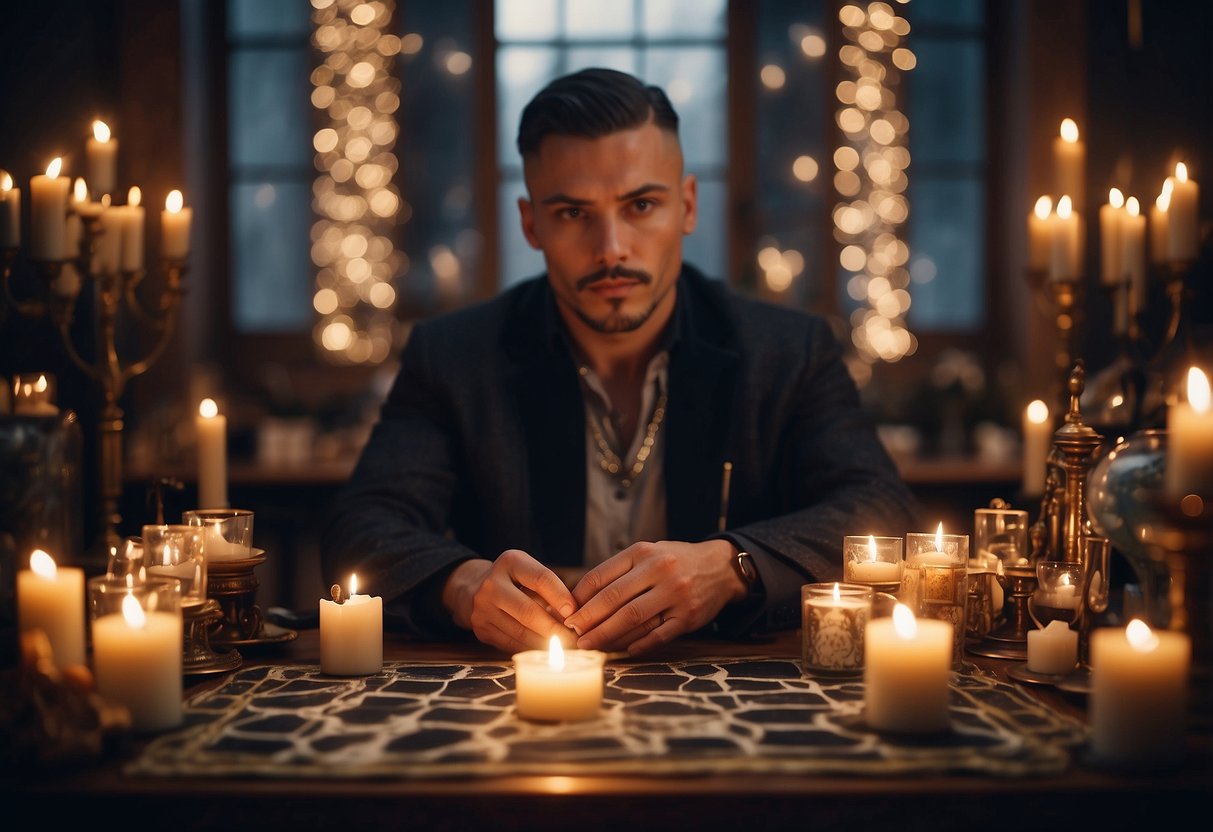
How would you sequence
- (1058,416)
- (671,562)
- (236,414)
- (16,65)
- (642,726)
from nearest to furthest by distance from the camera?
(642,726) < (671,562) < (16,65) < (1058,416) < (236,414)

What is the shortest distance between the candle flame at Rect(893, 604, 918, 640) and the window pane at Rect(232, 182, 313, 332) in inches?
162

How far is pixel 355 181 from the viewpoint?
15.9 feet

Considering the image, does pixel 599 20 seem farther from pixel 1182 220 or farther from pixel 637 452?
pixel 1182 220

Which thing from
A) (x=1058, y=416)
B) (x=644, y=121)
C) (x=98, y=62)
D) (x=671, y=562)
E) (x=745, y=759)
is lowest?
(x=745, y=759)

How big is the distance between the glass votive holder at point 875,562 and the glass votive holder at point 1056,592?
6.2 inches

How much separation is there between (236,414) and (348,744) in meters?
3.65

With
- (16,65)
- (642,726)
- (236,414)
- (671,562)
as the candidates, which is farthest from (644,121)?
(236,414)

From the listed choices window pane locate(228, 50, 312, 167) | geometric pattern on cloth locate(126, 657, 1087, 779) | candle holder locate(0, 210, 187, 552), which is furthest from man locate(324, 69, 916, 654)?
window pane locate(228, 50, 312, 167)

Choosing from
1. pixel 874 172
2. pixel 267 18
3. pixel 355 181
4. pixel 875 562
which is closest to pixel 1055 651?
pixel 875 562

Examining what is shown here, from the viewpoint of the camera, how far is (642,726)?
117 cm

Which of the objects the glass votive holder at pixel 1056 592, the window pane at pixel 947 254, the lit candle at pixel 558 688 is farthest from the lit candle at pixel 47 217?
the window pane at pixel 947 254

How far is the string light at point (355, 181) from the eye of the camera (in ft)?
15.8

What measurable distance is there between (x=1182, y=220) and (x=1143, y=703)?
3.20ft

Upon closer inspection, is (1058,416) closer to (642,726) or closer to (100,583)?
(642,726)
